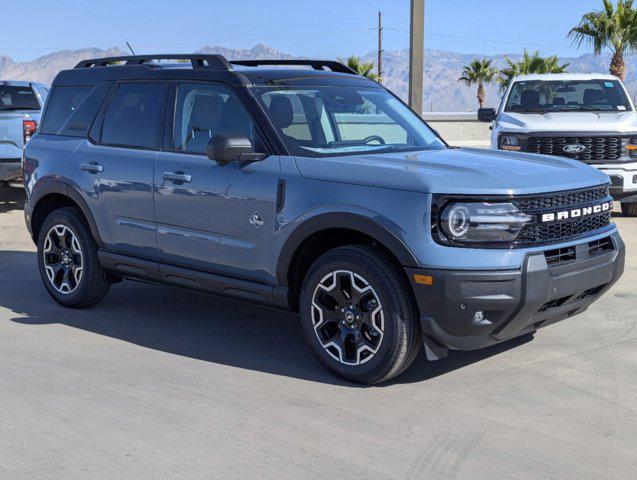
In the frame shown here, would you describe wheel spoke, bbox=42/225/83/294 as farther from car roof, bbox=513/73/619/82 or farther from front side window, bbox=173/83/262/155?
car roof, bbox=513/73/619/82

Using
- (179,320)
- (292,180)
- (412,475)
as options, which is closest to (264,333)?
(179,320)

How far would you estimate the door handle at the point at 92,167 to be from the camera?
6383 millimetres

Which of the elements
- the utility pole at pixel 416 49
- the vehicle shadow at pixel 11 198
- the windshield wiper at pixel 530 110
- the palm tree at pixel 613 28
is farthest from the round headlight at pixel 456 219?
the palm tree at pixel 613 28

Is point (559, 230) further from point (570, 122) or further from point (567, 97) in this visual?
point (567, 97)

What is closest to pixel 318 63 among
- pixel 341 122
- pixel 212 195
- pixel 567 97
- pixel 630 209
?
pixel 341 122

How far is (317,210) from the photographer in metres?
5.00

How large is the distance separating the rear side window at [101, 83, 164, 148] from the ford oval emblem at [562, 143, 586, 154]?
629 centimetres

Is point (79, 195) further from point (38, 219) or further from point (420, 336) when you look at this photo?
point (420, 336)

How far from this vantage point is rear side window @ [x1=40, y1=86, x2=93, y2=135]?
6.88 m

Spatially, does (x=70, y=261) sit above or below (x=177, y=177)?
below

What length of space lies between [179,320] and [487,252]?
2841 millimetres

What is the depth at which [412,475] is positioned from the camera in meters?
3.79

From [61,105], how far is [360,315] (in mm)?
3363

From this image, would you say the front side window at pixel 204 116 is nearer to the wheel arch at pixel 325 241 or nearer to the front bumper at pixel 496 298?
the wheel arch at pixel 325 241
